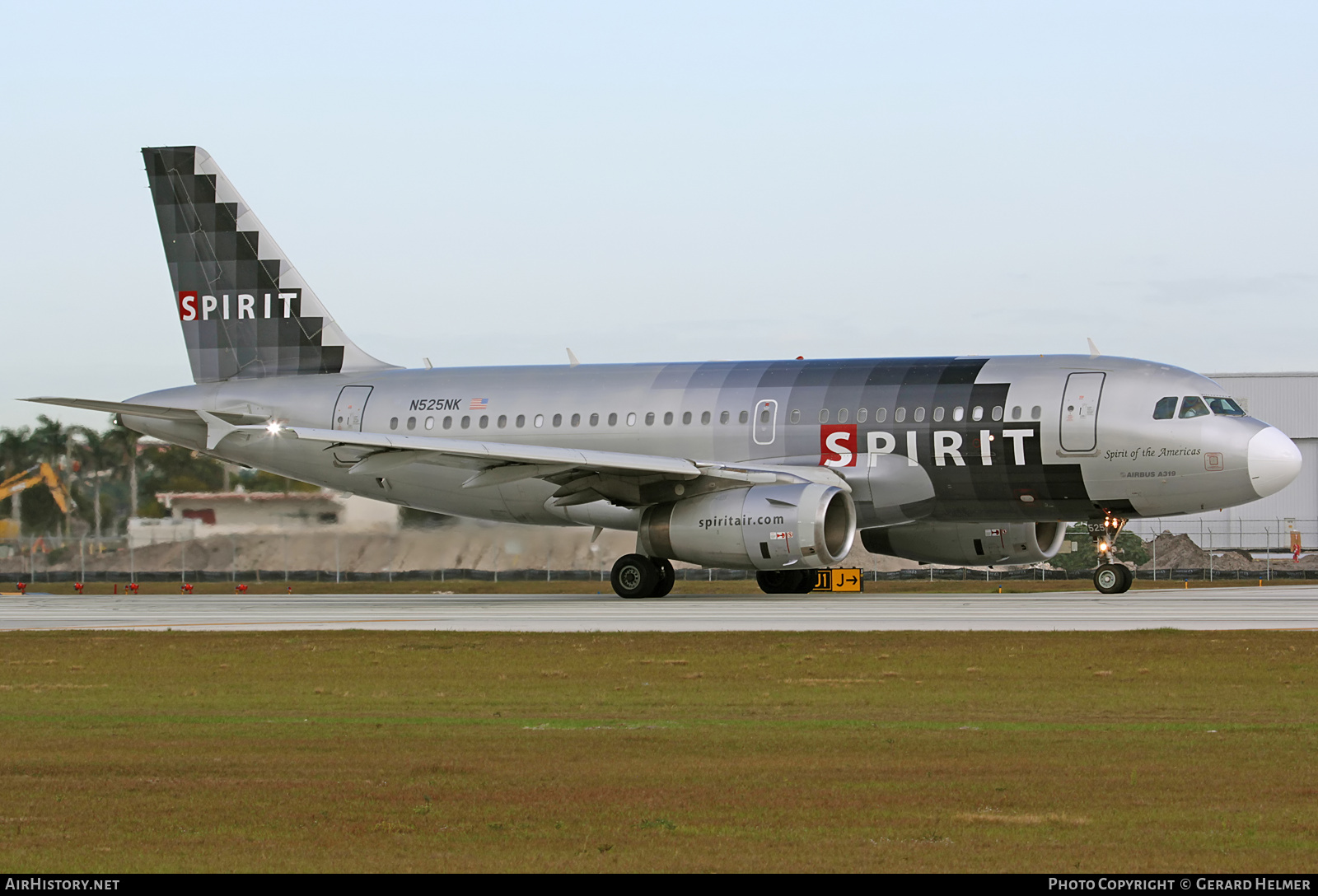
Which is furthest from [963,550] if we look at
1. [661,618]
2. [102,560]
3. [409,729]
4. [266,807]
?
[266,807]

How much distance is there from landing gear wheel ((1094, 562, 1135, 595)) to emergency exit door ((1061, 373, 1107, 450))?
10.3ft

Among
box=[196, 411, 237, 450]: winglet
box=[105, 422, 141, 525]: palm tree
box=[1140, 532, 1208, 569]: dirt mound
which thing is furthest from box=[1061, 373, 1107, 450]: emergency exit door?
box=[1140, 532, 1208, 569]: dirt mound

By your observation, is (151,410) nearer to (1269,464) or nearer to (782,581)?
(782,581)

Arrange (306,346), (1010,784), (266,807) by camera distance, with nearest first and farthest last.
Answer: (266,807), (1010,784), (306,346)

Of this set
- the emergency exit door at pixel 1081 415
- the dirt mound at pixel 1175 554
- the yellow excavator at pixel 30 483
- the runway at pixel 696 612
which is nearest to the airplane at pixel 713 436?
the emergency exit door at pixel 1081 415

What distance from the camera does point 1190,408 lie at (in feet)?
93.9

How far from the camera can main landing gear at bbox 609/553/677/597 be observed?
31.5 metres

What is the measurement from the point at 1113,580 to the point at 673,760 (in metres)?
21.9

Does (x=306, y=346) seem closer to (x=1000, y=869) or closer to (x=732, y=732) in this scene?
(x=732, y=732)

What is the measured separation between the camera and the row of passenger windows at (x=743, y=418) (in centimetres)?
2928

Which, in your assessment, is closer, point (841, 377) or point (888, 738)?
point (888, 738)

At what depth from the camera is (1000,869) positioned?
7.17m

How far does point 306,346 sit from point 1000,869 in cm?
3159

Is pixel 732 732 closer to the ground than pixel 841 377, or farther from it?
closer to the ground
